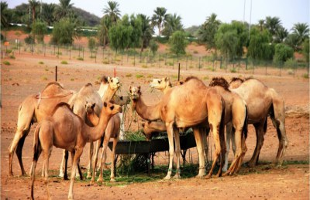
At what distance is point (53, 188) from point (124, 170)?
10.0ft

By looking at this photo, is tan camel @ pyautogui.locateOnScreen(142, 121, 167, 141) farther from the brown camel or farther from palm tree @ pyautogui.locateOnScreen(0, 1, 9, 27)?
palm tree @ pyautogui.locateOnScreen(0, 1, 9, 27)

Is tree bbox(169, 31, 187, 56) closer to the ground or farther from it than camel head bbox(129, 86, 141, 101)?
closer to the ground

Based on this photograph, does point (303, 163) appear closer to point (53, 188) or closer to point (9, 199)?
point (53, 188)

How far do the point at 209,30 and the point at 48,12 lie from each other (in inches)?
1110

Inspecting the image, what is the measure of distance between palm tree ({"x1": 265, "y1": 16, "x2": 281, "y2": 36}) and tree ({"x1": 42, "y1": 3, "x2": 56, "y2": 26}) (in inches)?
1599

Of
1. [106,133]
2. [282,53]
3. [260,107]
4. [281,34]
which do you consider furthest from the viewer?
[281,34]

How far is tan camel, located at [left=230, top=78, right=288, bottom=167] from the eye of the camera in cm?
1741

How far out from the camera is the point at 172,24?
122688 mm

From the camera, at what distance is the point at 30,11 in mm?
107062

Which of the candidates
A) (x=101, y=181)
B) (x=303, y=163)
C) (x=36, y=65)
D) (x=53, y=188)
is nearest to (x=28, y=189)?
(x=53, y=188)

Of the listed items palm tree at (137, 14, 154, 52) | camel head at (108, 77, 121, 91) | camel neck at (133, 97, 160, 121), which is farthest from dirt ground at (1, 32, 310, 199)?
palm tree at (137, 14, 154, 52)

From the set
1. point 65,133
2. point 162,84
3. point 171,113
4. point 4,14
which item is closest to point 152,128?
point 171,113

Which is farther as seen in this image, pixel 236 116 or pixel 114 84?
pixel 114 84

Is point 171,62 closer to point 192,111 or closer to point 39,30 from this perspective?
point 39,30
